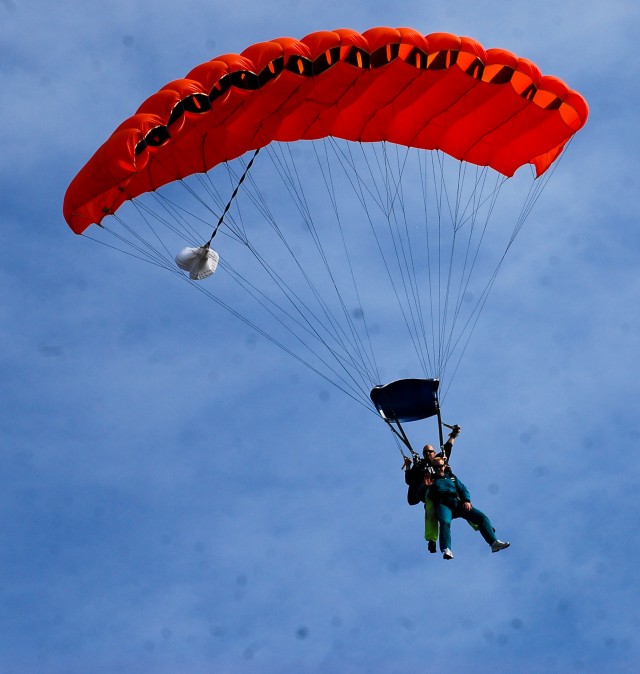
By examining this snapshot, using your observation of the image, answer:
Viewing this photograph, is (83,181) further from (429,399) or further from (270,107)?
(429,399)

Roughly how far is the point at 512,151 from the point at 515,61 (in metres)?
1.71

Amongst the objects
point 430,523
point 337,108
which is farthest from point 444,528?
point 337,108

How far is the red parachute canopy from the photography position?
80.3 feet

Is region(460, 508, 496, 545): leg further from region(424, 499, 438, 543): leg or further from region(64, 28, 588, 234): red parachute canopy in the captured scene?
region(64, 28, 588, 234): red parachute canopy

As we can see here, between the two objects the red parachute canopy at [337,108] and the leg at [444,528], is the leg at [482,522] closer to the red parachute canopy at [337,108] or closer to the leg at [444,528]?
the leg at [444,528]

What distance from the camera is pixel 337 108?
25594 millimetres

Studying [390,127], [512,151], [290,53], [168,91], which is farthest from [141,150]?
[512,151]

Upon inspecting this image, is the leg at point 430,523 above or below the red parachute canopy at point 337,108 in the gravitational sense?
below

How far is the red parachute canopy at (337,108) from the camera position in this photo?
80.3ft

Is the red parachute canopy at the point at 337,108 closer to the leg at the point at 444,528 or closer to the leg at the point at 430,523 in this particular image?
the leg at the point at 430,523

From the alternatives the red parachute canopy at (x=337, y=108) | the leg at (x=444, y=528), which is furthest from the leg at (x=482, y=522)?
the red parachute canopy at (x=337, y=108)

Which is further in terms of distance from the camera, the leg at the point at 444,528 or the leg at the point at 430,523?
the leg at the point at 430,523

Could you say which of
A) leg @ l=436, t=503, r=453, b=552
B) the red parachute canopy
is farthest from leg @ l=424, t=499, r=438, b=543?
the red parachute canopy

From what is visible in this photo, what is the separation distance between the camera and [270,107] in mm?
25188
